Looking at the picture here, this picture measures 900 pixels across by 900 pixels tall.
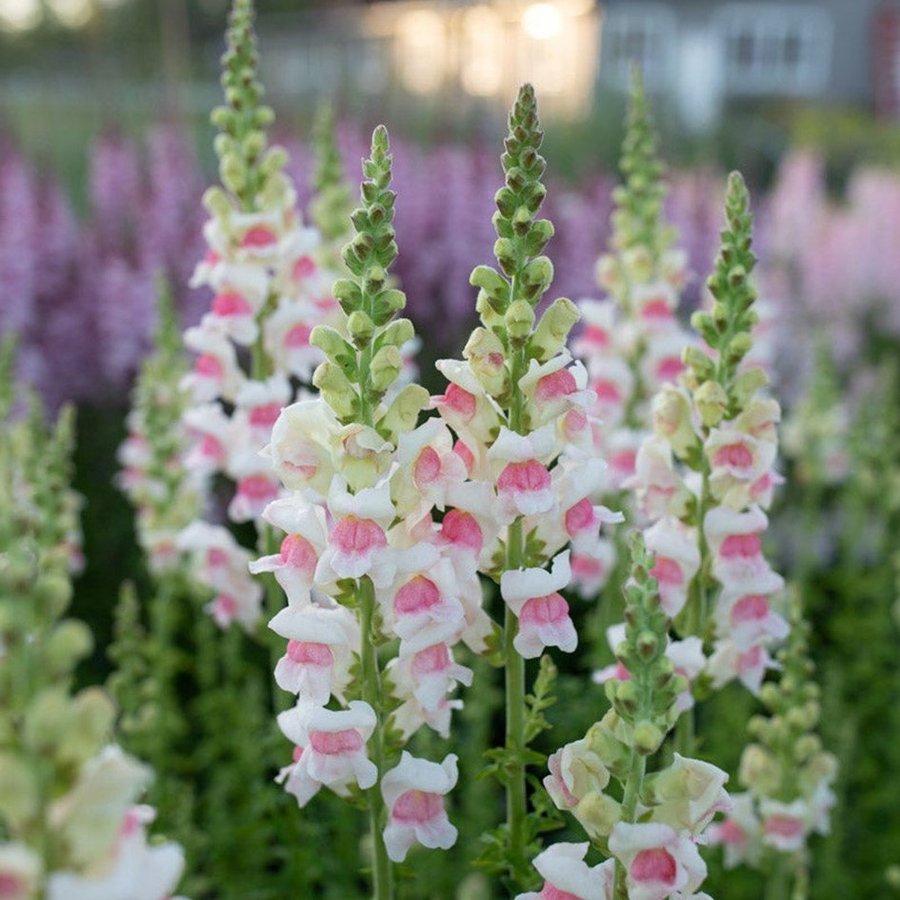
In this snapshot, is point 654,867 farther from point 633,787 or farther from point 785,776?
point 785,776

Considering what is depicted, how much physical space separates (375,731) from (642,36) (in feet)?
94.5

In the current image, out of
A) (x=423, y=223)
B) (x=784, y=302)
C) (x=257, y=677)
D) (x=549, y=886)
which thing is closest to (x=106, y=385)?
(x=423, y=223)

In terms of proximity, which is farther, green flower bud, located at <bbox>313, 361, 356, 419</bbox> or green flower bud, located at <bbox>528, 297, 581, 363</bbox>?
green flower bud, located at <bbox>528, 297, 581, 363</bbox>

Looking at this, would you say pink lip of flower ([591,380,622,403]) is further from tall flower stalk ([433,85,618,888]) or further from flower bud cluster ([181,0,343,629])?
tall flower stalk ([433,85,618,888])

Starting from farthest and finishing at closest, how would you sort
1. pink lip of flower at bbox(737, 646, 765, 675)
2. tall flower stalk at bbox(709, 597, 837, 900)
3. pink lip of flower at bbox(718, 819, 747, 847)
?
pink lip of flower at bbox(718, 819, 747, 847) < tall flower stalk at bbox(709, 597, 837, 900) < pink lip of flower at bbox(737, 646, 765, 675)

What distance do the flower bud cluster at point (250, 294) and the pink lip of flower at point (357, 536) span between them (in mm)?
1126

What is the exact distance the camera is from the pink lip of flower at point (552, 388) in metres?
1.89

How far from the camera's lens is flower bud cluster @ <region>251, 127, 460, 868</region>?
1.79m

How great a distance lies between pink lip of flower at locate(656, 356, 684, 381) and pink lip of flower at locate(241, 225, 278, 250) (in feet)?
3.91

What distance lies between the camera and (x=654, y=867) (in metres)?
1.65

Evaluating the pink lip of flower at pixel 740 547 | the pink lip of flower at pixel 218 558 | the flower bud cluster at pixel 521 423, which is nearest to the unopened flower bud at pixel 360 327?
the flower bud cluster at pixel 521 423

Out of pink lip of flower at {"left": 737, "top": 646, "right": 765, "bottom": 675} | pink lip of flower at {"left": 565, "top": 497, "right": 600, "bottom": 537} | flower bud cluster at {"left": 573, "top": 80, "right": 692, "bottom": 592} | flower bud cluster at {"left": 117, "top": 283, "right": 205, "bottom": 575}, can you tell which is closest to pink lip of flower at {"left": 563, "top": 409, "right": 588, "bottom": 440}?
pink lip of flower at {"left": 565, "top": 497, "right": 600, "bottom": 537}

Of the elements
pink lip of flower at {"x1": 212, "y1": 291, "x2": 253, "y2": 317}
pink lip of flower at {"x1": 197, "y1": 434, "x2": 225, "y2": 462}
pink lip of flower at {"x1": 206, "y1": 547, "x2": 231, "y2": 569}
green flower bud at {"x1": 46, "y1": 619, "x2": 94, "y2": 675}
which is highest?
pink lip of flower at {"x1": 212, "y1": 291, "x2": 253, "y2": 317}

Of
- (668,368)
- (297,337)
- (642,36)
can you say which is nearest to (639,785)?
(297,337)
